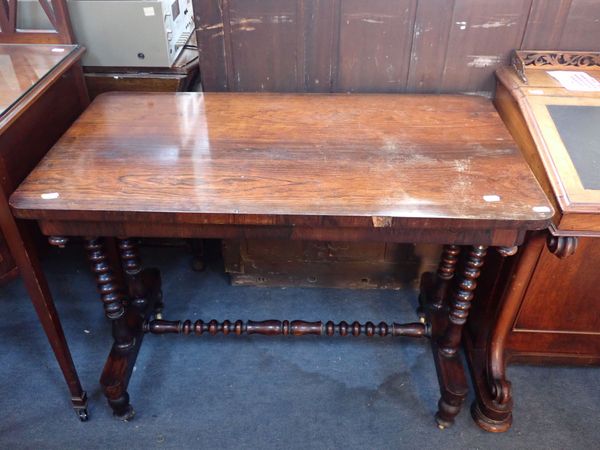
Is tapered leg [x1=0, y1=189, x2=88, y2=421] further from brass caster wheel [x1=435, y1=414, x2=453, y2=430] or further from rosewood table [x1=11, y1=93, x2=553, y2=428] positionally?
brass caster wheel [x1=435, y1=414, x2=453, y2=430]

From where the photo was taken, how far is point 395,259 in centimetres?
235

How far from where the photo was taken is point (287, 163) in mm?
1500

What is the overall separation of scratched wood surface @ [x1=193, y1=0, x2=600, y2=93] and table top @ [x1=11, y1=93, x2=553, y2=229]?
132 mm

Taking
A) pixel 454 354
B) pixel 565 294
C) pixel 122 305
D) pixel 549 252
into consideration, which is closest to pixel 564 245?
pixel 549 252

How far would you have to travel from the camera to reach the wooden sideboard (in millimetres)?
1449

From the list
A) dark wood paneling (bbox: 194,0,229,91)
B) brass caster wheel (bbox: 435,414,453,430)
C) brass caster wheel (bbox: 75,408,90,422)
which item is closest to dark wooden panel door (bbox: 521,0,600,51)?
dark wood paneling (bbox: 194,0,229,91)

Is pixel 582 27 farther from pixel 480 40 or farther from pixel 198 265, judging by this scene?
pixel 198 265

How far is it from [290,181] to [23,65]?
3.31 ft

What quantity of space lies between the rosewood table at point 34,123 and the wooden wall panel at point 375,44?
93 cm

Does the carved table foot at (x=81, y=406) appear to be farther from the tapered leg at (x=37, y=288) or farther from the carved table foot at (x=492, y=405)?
the carved table foot at (x=492, y=405)

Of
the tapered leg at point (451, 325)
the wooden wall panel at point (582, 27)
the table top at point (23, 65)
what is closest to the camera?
the table top at point (23, 65)

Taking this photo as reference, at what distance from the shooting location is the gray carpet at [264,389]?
185 cm

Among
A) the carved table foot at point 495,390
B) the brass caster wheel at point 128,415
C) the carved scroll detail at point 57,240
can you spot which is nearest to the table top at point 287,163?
the carved scroll detail at point 57,240

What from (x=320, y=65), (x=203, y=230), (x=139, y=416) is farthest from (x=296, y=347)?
(x=320, y=65)
